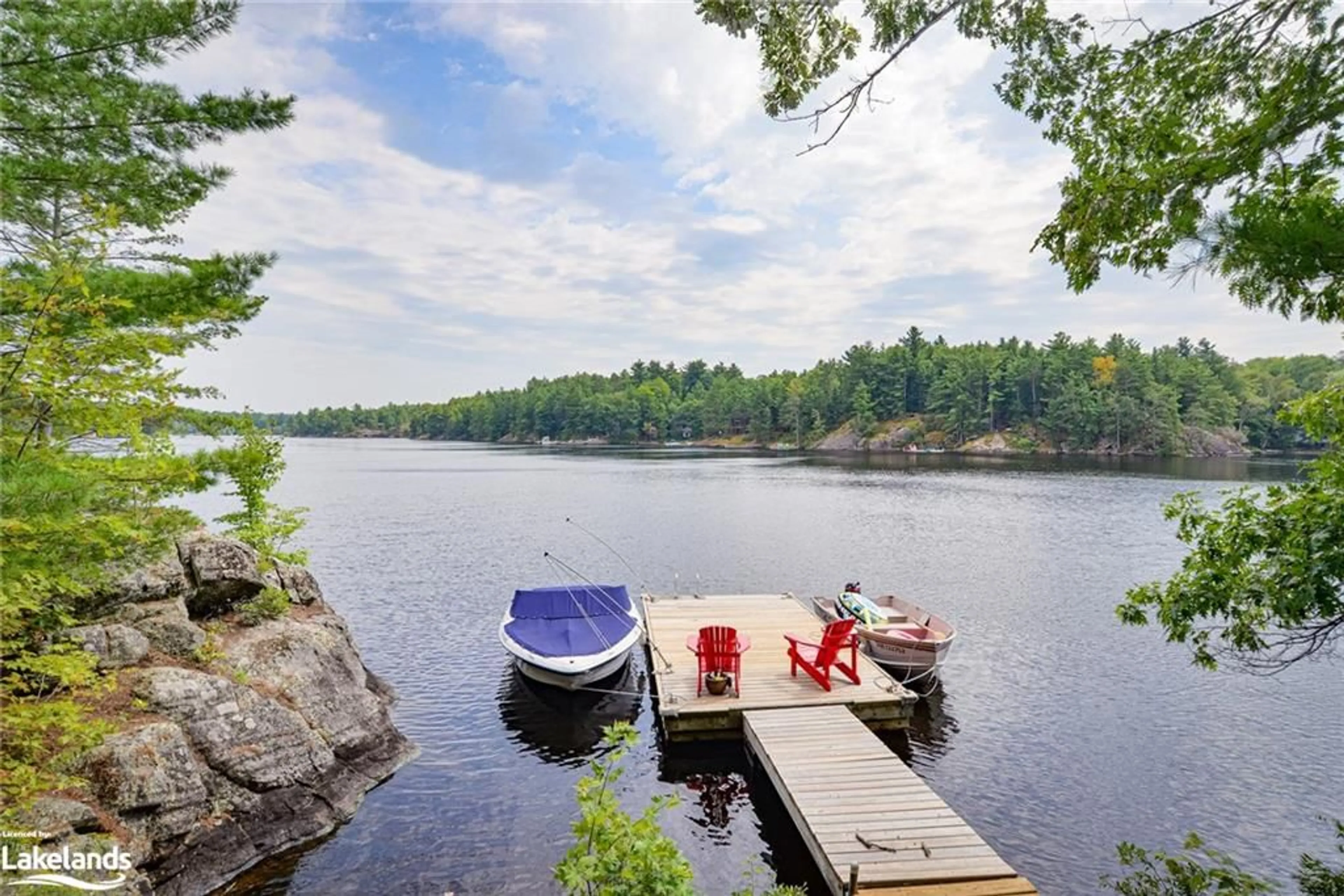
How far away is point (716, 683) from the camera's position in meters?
12.2

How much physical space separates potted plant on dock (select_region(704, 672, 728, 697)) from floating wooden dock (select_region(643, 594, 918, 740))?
89mm

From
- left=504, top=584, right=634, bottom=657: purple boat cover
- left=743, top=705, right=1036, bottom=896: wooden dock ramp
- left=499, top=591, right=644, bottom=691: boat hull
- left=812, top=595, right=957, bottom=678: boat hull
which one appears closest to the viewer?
left=743, top=705, right=1036, bottom=896: wooden dock ramp

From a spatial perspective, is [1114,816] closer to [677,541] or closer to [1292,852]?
[1292,852]

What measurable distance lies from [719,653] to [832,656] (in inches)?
84.3

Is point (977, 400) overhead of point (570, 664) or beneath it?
overhead

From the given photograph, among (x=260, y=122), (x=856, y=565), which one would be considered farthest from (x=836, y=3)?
(x=856, y=565)

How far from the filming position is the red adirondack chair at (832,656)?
1276 cm

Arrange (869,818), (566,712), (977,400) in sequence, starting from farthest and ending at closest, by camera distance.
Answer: (977,400)
(566,712)
(869,818)

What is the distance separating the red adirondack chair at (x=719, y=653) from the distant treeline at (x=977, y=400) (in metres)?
69.1

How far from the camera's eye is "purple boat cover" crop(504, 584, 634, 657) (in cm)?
1448

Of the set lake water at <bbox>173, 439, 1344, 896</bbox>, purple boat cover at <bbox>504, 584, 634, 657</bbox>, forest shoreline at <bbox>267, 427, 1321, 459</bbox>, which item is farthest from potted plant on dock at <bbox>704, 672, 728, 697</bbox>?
forest shoreline at <bbox>267, 427, 1321, 459</bbox>

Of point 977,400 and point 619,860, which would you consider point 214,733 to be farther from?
point 977,400

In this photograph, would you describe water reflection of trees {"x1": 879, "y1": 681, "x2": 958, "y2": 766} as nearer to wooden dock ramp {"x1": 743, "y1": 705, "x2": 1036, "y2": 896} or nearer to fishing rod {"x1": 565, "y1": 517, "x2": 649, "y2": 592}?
wooden dock ramp {"x1": 743, "y1": 705, "x2": 1036, "y2": 896}

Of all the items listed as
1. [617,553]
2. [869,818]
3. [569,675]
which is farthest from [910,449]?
[869,818]
